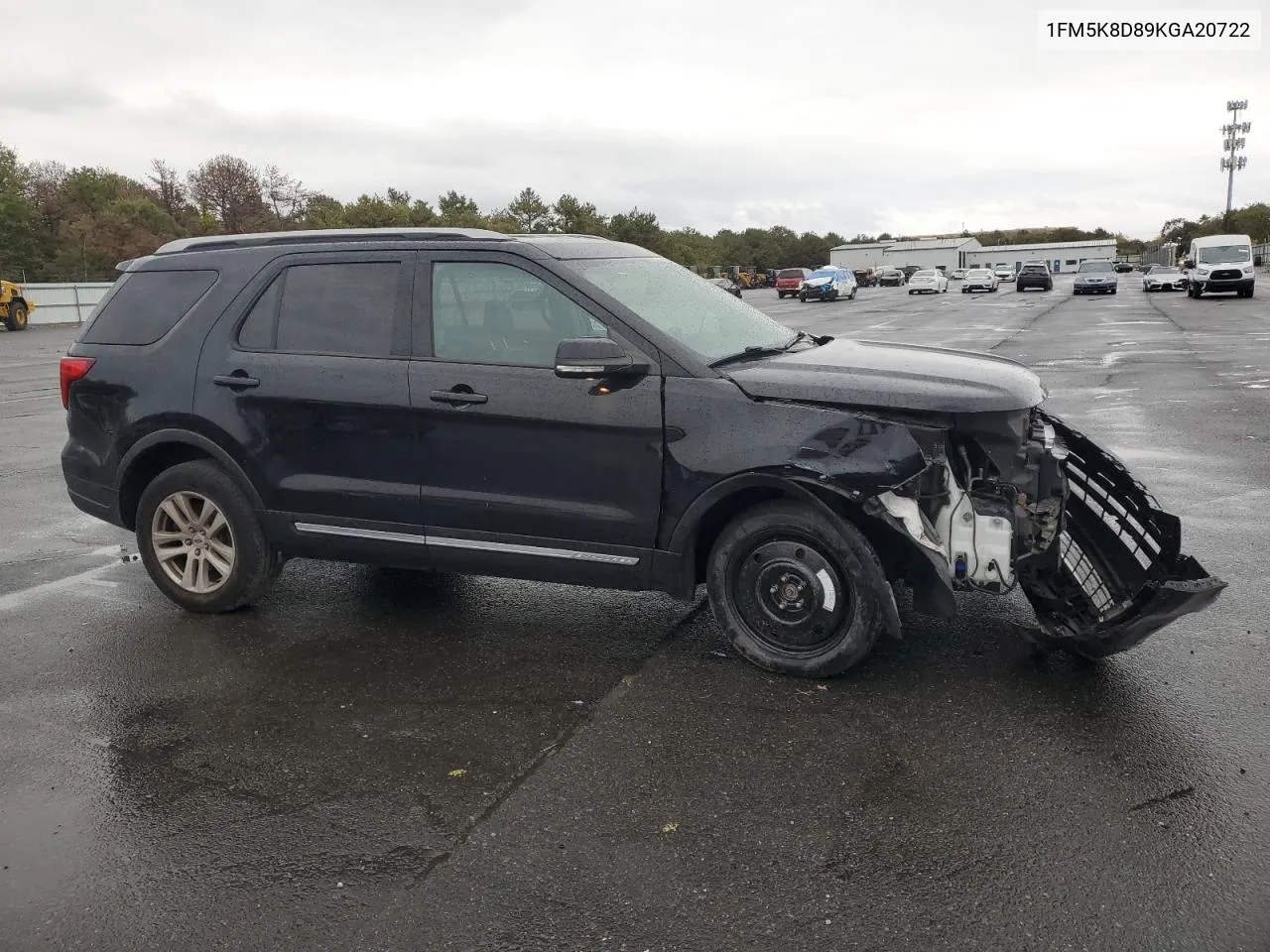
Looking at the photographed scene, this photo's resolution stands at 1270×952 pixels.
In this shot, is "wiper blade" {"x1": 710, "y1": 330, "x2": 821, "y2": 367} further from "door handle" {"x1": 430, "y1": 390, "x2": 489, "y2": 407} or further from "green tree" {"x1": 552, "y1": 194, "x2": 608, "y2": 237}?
"green tree" {"x1": 552, "y1": 194, "x2": 608, "y2": 237}

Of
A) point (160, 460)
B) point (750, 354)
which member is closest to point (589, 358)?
point (750, 354)

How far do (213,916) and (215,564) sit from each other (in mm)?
2778

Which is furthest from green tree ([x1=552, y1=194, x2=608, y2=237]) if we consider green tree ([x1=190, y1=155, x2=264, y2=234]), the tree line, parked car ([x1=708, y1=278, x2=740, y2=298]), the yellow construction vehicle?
parked car ([x1=708, y1=278, x2=740, y2=298])

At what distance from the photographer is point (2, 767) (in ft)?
13.1

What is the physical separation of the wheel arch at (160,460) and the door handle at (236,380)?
299 millimetres

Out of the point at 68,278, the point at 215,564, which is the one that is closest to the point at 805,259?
the point at 68,278

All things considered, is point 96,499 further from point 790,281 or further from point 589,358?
point 790,281

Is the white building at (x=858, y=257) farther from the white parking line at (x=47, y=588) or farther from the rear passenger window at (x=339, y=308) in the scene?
the rear passenger window at (x=339, y=308)

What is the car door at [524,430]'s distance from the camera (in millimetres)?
4621

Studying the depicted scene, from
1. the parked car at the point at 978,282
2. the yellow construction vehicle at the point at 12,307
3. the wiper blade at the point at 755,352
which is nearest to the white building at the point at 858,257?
the parked car at the point at 978,282

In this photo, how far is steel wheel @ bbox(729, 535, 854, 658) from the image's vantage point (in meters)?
4.41

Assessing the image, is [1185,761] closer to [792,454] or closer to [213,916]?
[792,454]

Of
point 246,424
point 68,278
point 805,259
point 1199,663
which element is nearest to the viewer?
point 1199,663

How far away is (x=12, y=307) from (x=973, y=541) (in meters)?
40.6
